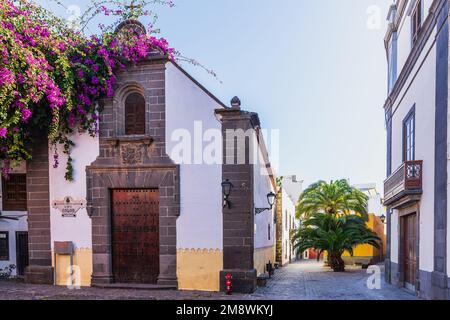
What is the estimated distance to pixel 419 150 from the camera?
9.86m

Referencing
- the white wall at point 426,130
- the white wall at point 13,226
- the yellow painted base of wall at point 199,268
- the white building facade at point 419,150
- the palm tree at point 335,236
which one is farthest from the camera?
the palm tree at point 335,236

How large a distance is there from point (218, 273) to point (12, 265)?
675 cm

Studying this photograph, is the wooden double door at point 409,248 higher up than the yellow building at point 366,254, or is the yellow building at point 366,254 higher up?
the wooden double door at point 409,248

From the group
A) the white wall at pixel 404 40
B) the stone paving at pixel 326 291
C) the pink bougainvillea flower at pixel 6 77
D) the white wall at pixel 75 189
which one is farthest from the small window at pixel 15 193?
the white wall at pixel 404 40

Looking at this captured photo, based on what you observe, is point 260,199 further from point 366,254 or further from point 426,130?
point 366,254

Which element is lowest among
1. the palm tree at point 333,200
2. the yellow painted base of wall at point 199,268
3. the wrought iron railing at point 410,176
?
the yellow painted base of wall at point 199,268

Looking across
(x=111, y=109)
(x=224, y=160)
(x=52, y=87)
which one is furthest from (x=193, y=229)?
(x=52, y=87)

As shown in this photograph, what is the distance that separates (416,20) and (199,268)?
9039 mm

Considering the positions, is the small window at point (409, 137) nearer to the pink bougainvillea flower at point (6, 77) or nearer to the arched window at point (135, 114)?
the arched window at point (135, 114)

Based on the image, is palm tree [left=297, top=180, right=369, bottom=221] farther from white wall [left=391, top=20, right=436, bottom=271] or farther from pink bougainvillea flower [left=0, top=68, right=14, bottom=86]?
pink bougainvillea flower [left=0, top=68, right=14, bottom=86]

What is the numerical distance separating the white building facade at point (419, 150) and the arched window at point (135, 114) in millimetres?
7164

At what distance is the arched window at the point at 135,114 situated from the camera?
1108 cm

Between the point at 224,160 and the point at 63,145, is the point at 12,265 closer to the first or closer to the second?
the point at 63,145
